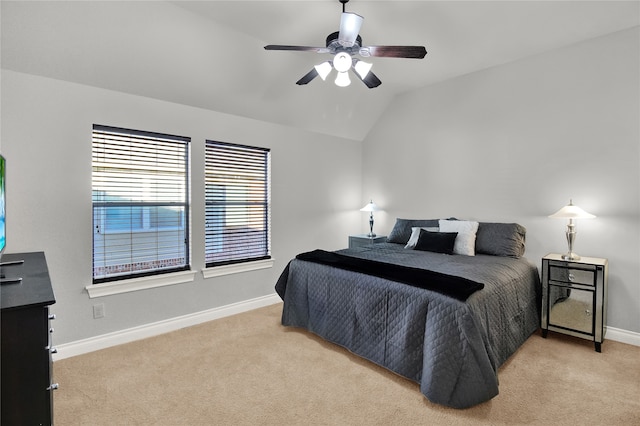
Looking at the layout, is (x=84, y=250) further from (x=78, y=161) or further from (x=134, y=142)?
(x=134, y=142)

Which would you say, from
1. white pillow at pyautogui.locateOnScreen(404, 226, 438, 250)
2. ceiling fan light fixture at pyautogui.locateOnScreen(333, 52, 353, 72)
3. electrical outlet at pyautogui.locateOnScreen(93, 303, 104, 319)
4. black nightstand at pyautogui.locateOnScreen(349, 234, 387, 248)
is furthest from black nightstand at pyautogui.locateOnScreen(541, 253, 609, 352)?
electrical outlet at pyautogui.locateOnScreen(93, 303, 104, 319)

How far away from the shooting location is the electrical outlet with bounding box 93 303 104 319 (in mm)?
2793

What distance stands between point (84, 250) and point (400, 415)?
2743mm

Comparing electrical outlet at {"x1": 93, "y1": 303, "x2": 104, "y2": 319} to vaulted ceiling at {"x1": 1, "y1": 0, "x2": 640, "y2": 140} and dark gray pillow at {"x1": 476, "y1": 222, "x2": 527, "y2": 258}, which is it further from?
dark gray pillow at {"x1": 476, "y1": 222, "x2": 527, "y2": 258}

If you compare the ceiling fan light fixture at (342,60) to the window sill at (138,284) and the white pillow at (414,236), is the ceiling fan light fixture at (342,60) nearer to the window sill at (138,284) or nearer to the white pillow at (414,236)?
the white pillow at (414,236)

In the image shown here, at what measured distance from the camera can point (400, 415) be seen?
6.38 feet

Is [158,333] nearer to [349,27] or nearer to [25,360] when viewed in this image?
[25,360]

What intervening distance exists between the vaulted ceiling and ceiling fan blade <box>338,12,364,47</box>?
45cm

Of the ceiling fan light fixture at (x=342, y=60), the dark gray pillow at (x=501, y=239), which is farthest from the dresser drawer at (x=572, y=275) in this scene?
the ceiling fan light fixture at (x=342, y=60)

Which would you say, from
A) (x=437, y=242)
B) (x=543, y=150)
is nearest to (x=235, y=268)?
(x=437, y=242)

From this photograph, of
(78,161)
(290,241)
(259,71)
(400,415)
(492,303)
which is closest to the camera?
(400,415)

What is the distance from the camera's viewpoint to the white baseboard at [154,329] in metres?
2.68

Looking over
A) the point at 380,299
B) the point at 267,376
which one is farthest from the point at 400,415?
the point at 267,376

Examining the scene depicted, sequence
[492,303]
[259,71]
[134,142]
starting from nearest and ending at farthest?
1. [492,303]
2. [134,142]
3. [259,71]
